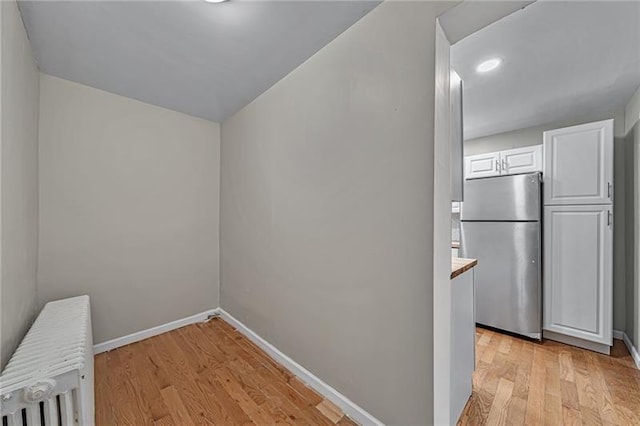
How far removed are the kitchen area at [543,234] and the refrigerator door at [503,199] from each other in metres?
0.01

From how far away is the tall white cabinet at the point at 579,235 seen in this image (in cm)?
222

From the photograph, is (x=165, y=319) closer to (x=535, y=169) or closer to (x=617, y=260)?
(x=535, y=169)

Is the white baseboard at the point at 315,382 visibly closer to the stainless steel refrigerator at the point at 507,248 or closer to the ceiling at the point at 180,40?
the stainless steel refrigerator at the point at 507,248

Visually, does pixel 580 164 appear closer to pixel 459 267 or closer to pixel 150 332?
pixel 459 267

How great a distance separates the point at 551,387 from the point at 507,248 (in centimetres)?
126

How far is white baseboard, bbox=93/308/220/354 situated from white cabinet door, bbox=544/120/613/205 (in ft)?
12.4

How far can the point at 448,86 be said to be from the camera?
1.23 metres

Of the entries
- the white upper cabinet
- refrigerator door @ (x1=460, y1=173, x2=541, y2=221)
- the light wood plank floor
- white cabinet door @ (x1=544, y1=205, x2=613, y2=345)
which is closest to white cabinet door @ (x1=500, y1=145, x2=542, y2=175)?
the white upper cabinet

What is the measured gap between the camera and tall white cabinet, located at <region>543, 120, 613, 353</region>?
222 cm

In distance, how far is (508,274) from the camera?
8.55 ft

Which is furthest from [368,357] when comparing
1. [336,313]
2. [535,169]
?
[535,169]

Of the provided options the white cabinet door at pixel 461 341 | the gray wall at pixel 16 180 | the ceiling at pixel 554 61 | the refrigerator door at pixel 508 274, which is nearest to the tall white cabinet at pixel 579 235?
the refrigerator door at pixel 508 274

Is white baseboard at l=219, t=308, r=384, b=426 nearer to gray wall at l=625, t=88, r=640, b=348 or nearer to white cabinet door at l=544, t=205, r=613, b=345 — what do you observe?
white cabinet door at l=544, t=205, r=613, b=345

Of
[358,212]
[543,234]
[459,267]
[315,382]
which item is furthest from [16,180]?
[543,234]
